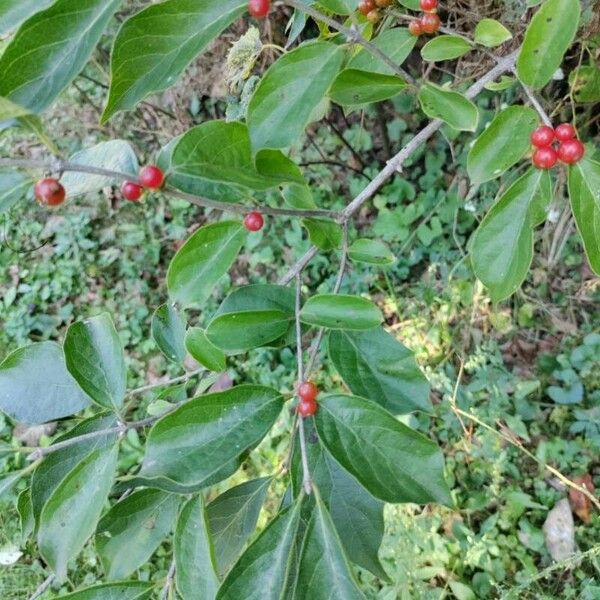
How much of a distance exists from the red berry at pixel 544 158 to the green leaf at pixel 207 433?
512mm

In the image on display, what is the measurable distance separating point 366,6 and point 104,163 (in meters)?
0.66

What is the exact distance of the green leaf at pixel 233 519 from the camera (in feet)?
3.46

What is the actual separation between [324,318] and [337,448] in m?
0.20

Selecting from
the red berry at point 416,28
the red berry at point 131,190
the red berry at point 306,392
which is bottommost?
the red berry at point 306,392

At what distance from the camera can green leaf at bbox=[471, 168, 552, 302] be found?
95 centimetres

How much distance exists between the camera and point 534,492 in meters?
2.12

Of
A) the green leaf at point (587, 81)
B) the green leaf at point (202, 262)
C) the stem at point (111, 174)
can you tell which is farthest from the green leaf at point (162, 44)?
the green leaf at point (587, 81)

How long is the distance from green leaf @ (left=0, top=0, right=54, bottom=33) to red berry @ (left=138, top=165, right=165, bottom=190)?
0.21 m

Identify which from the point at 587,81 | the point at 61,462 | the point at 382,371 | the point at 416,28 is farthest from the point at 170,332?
the point at 587,81

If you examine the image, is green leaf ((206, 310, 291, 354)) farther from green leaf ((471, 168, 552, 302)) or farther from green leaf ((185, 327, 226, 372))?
green leaf ((471, 168, 552, 302))

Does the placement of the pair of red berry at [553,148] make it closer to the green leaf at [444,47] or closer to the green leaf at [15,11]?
the green leaf at [444,47]

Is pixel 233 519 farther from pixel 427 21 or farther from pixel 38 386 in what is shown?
pixel 427 21

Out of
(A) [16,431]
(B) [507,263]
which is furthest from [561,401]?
(A) [16,431]

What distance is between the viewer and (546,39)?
2.80 feet
